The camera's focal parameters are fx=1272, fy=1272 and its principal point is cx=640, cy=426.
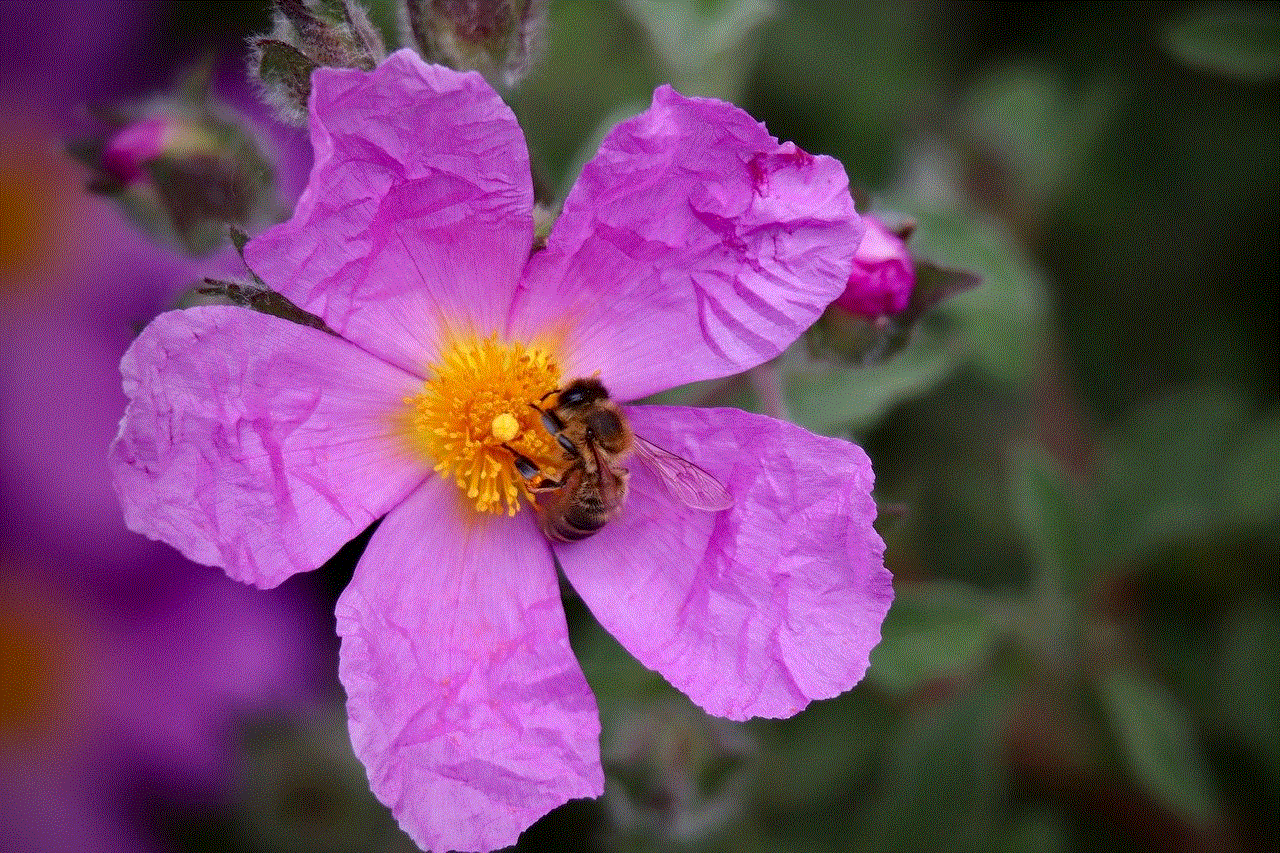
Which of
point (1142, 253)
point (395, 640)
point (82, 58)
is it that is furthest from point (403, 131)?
point (1142, 253)

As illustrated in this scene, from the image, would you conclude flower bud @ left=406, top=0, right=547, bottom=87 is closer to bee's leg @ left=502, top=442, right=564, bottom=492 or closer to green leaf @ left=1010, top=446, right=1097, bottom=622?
bee's leg @ left=502, top=442, right=564, bottom=492

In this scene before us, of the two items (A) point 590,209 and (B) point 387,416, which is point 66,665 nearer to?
(B) point 387,416

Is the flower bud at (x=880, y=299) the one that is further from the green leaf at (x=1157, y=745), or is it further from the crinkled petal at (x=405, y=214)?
the green leaf at (x=1157, y=745)

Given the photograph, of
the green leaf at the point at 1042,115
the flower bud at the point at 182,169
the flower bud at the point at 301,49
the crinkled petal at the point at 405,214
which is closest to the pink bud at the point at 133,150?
the flower bud at the point at 182,169

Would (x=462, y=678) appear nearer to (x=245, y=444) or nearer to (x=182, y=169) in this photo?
(x=245, y=444)

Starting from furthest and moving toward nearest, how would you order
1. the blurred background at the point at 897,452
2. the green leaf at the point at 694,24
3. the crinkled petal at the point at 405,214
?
the blurred background at the point at 897,452, the green leaf at the point at 694,24, the crinkled petal at the point at 405,214

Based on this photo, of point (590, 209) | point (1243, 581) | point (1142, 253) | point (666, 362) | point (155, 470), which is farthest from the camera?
point (1142, 253)
